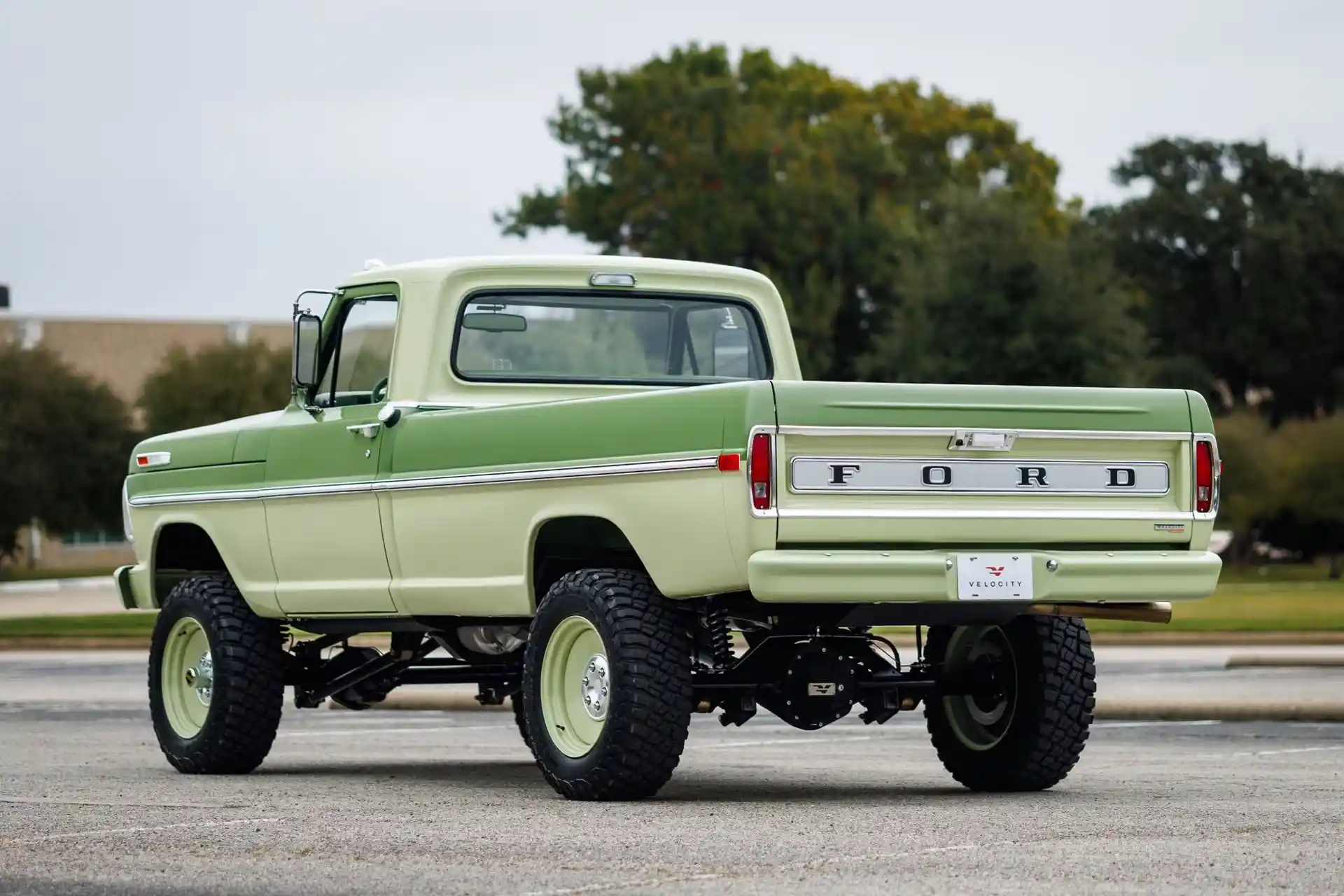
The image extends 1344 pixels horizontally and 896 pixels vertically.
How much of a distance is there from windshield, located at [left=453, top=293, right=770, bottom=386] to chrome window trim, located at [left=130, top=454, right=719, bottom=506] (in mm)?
795

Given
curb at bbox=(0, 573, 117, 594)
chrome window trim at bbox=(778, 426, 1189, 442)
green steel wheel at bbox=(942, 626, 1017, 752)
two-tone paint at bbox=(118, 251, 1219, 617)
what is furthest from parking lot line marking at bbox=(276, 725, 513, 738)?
curb at bbox=(0, 573, 117, 594)

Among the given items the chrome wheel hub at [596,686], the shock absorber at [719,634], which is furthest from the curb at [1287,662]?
the chrome wheel hub at [596,686]

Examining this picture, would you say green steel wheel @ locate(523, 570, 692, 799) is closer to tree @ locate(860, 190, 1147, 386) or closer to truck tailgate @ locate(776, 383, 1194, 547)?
truck tailgate @ locate(776, 383, 1194, 547)

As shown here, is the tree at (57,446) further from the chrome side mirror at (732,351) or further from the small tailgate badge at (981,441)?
the small tailgate badge at (981,441)

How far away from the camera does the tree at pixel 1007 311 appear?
51719mm

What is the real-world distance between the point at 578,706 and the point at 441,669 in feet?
7.30

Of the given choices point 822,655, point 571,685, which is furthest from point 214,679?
point 822,655

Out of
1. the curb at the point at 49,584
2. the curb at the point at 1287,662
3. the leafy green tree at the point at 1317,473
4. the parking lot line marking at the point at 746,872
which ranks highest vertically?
the parking lot line marking at the point at 746,872

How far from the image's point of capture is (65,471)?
61688 mm

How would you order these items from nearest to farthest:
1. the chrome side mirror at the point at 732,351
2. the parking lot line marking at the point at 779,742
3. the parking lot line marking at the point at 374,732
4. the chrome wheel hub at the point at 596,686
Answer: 1. the chrome wheel hub at the point at 596,686
2. the chrome side mirror at the point at 732,351
3. the parking lot line marking at the point at 779,742
4. the parking lot line marking at the point at 374,732

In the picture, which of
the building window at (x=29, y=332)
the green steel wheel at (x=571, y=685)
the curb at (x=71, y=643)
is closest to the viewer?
the green steel wheel at (x=571, y=685)

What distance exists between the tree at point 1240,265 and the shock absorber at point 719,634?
60738 mm

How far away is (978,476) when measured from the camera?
993 centimetres

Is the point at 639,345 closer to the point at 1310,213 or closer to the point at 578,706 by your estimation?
the point at 578,706
